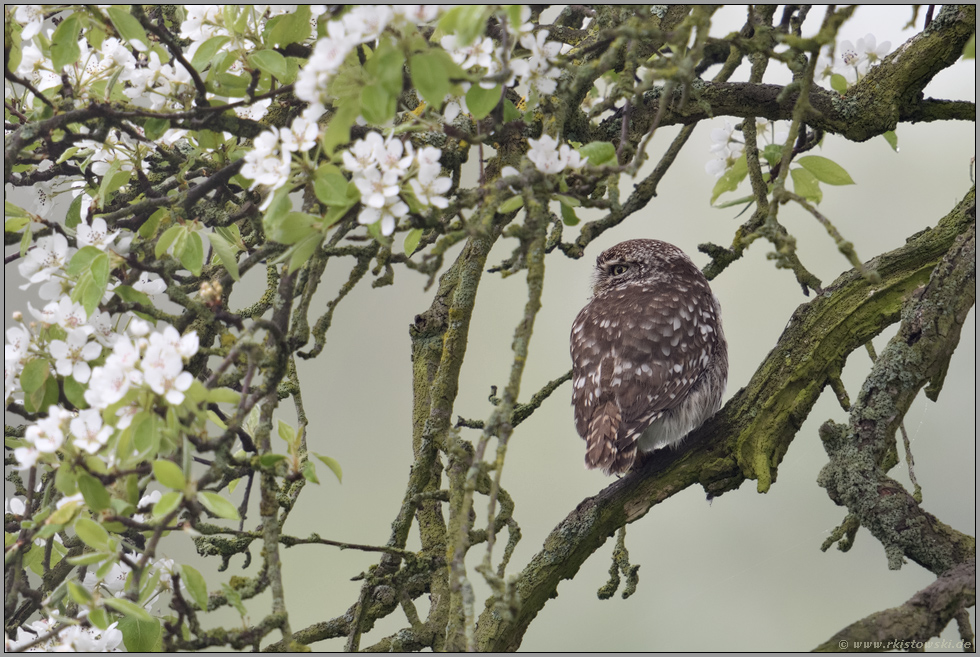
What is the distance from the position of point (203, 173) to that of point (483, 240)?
86 cm

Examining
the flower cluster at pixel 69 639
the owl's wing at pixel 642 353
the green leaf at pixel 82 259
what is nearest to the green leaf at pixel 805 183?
the owl's wing at pixel 642 353

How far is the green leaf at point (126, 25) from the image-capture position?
5.61 feet

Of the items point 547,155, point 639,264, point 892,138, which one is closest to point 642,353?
point 639,264

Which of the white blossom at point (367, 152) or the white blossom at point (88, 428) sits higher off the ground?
the white blossom at point (367, 152)

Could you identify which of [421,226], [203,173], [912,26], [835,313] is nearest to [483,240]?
[421,226]

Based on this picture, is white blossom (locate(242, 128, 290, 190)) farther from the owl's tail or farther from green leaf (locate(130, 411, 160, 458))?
the owl's tail

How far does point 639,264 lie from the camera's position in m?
3.66

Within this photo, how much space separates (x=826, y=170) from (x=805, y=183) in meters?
0.11

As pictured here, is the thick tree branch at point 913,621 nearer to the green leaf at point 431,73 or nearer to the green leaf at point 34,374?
the green leaf at point 431,73

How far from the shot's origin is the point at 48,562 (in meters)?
2.12

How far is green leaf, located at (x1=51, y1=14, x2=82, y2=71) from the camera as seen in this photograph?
5.78 feet

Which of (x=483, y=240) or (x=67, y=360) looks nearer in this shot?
(x=67, y=360)

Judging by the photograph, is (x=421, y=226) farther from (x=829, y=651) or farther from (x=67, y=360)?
(x=829, y=651)

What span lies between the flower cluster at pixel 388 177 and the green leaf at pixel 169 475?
561 mm
